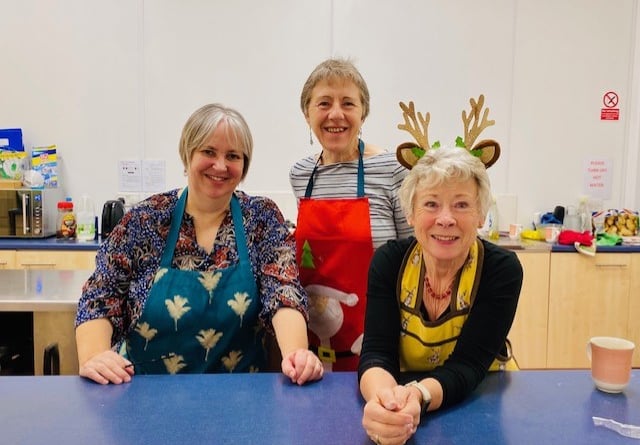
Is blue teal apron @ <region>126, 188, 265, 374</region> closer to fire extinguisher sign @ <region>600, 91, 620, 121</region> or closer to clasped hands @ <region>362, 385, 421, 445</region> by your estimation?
clasped hands @ <region>362, 385, 421, 445</region>

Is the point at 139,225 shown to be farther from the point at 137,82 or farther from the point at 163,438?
the point at 137,82

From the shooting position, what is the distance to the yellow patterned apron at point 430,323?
123cm

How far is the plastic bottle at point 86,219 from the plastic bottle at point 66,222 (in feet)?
0.14

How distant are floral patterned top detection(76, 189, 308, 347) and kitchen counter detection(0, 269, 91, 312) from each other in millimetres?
186

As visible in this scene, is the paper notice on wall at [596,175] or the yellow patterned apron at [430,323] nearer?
the yellow patterned apron at [430,323]

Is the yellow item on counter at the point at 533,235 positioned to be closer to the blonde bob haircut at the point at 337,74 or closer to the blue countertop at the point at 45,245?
the blonde bob haircut at the point at 337,74

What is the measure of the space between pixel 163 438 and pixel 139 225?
2.30ft

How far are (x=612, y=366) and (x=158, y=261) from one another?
113 centimetres

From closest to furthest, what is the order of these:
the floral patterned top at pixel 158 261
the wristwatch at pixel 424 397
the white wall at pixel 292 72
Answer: the wristwatch at pixel 424 397 → the floral patterned top at pixel 158 261 → the white wall at pixel 292 72

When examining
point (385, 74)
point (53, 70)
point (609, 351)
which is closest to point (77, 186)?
point (53, 70)

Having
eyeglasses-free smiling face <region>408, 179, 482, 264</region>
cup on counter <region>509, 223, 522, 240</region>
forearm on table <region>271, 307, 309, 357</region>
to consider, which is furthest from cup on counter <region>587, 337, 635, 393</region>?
cup on counter <region>509, 223, 522, 240</region>

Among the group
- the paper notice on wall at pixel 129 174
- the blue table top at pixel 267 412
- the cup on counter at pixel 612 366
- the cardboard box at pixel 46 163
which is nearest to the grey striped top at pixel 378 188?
the blue table top at pixel 267 412

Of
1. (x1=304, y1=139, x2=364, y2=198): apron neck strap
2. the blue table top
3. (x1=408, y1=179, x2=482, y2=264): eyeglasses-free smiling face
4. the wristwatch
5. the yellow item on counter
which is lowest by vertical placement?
the blue table top

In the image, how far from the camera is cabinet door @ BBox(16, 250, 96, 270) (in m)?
3.14
